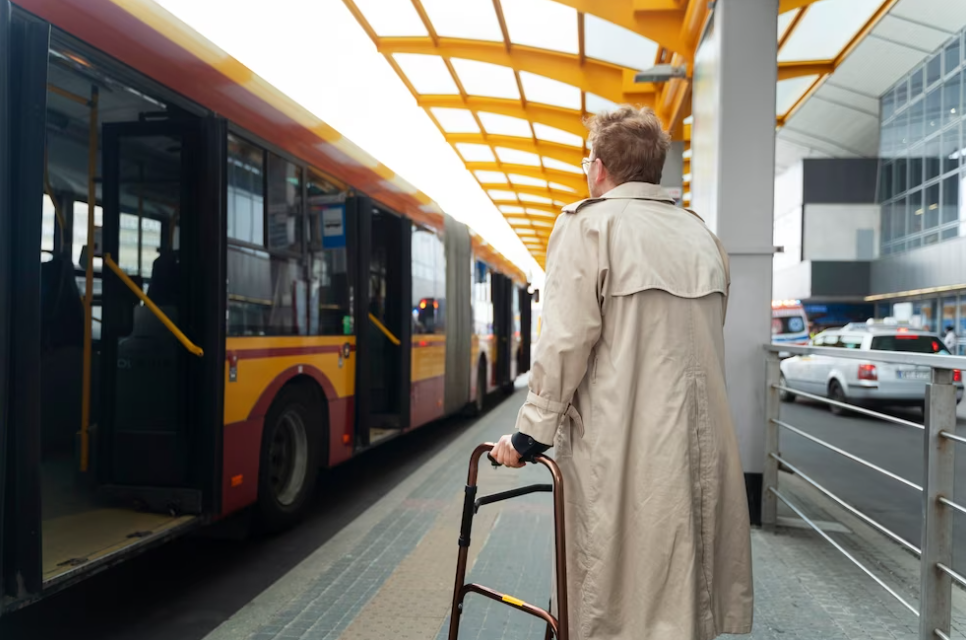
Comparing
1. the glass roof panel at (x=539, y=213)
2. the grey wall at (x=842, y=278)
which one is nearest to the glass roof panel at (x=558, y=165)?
the glass roof panel at (x=539, y=213)

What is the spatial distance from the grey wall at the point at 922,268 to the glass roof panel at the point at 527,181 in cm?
→ 1375

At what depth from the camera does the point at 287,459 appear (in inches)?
220

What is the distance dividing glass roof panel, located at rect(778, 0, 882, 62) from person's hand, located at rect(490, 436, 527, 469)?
268 inches

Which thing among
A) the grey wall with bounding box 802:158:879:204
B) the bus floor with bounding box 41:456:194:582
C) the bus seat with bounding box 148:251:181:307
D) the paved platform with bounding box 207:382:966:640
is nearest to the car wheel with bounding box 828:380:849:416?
the paved platform with bounding box 207:382:966:640

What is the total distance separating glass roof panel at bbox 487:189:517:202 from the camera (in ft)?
66.8

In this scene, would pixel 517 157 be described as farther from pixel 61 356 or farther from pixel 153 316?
pixel 153 316

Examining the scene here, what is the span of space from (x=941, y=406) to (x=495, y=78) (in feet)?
32.4

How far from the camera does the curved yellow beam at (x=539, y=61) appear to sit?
10.3 metres

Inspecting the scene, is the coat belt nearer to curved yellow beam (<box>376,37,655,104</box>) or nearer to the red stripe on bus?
the red stripe on bus

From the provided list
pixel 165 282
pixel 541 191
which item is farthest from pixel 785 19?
pixel 541 191

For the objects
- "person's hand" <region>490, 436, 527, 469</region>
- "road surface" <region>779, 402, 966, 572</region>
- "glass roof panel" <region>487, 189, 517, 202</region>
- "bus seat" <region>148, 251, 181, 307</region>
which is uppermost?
"glass roof panel" <region>487, 189, 517, 202</region>

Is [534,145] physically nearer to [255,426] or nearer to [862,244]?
[255,426]

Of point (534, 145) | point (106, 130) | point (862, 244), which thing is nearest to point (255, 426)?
point (106, 130)

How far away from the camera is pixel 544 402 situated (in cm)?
207
